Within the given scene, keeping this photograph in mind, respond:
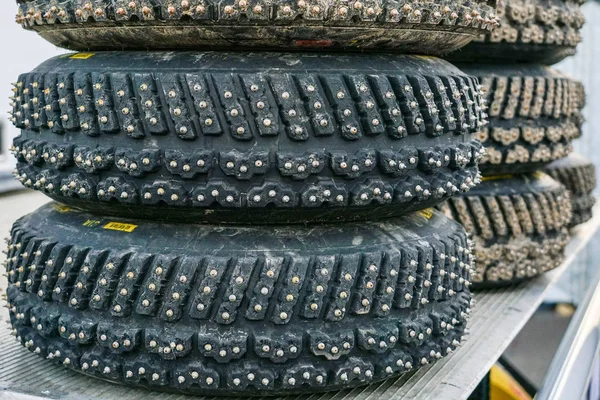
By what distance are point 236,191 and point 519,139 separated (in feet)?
3.88

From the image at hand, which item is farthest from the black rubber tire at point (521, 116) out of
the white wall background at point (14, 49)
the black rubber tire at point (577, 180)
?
the white wall background at point (14, 49)

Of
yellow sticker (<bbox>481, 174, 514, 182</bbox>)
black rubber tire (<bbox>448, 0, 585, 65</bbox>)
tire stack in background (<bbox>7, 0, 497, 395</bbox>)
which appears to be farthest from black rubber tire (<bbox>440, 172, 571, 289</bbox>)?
tire stack in background (<bbox>7, 0, 497, 395</bbox>)

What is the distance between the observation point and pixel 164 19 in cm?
123

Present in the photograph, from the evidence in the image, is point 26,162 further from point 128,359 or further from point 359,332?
point 359,332

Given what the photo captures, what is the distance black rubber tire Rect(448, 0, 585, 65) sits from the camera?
81.4 inches

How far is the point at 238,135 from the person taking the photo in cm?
120

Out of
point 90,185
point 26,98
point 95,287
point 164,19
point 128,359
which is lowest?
point 128,359

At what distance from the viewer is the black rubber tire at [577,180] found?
2.70 m

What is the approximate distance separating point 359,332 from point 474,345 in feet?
1.61

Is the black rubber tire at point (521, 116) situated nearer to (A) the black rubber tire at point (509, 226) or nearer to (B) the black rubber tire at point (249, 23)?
(A) the black rubber tire at point (509, 226)

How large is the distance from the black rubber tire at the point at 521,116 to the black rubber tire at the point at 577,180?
461 mm

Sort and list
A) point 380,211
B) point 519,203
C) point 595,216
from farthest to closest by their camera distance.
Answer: point 595,216 → point 519,203 → point 380,211

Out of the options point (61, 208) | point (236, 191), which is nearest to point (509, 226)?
point (236, 191)

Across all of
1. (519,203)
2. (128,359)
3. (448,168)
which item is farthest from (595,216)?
(128,359)
